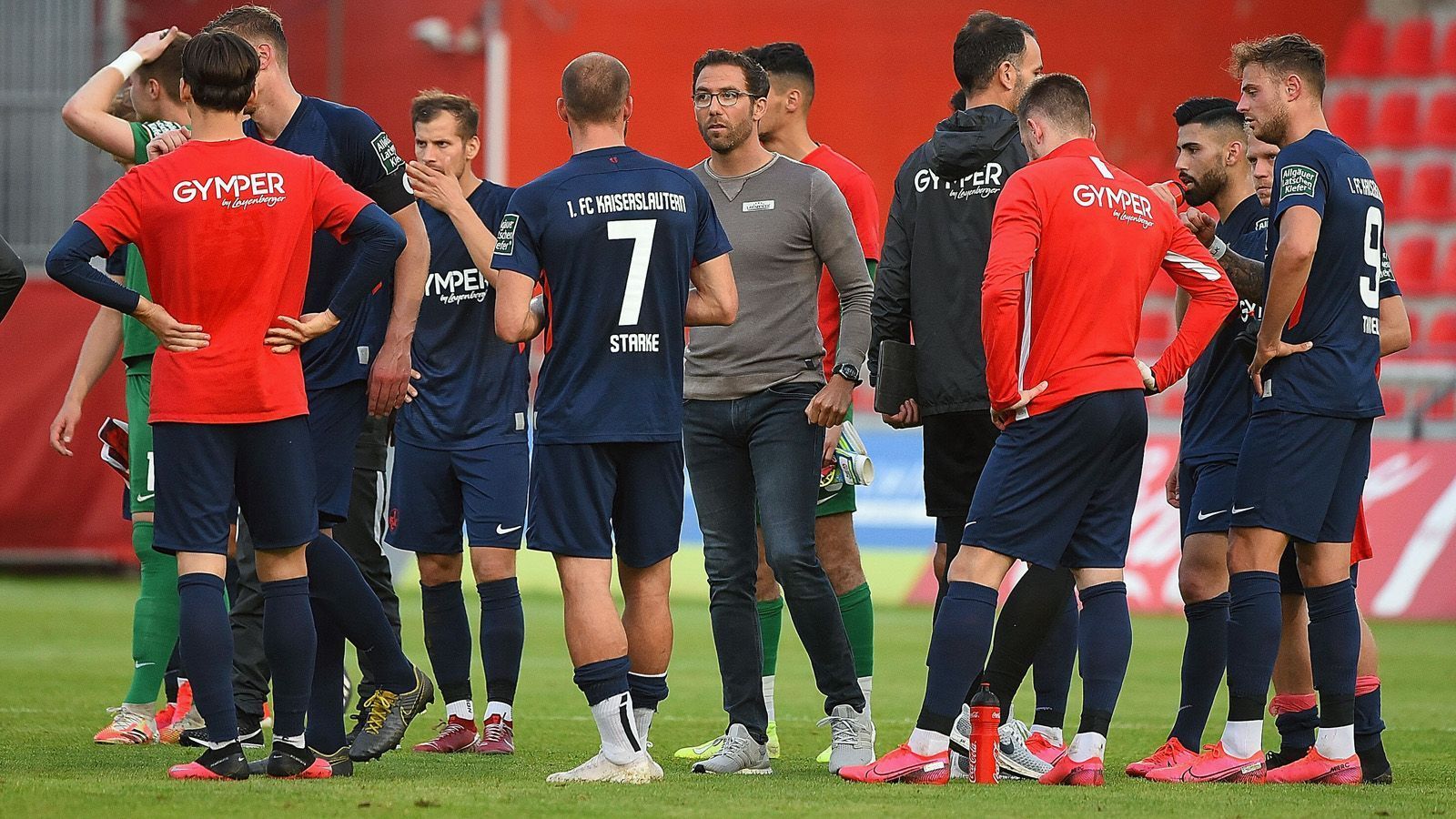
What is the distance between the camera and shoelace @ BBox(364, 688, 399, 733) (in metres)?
5.68

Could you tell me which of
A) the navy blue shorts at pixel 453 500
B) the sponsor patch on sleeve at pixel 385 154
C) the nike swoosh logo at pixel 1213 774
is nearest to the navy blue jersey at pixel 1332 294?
the nike swoosh logo at pixel 1213 774

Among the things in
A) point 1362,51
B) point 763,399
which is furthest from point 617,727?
point 1362,51

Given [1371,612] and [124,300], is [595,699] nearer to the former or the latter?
[124,300]

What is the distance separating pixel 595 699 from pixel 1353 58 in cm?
1700

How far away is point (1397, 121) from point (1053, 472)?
1565 cm

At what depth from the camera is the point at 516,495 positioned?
6469 millimetres

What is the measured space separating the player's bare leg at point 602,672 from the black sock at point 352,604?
0.62 meters

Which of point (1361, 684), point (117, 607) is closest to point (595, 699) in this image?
point (1361, 684)

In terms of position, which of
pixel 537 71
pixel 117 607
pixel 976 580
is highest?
pixel 537 71

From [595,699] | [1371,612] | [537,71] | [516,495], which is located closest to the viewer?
[595,699]

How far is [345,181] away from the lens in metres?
5.59

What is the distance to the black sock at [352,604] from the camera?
17.1 ft

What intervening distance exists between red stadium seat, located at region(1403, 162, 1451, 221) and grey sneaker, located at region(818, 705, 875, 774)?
14787 millimetres

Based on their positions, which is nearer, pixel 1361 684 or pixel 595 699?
pixel 595 699
